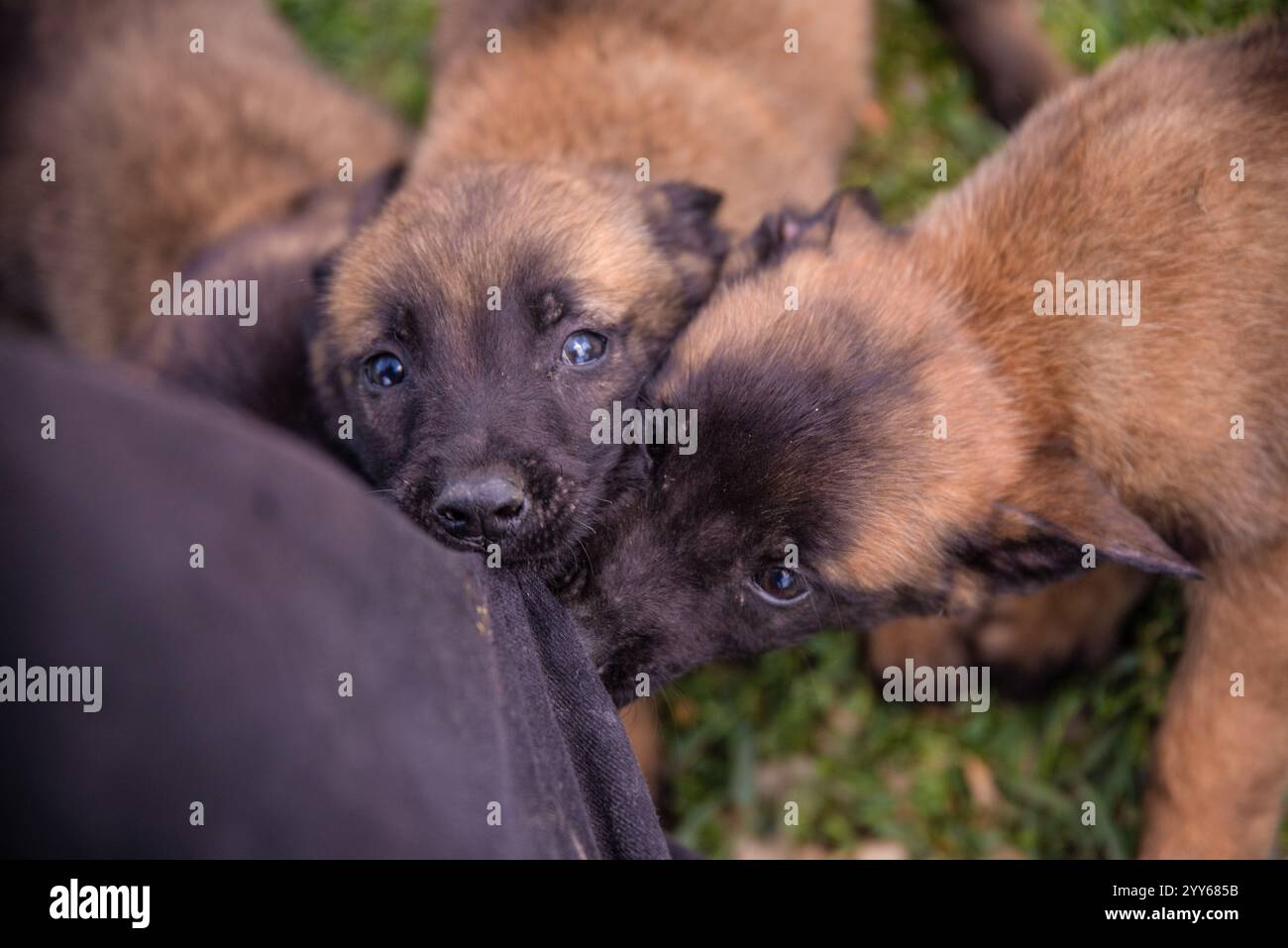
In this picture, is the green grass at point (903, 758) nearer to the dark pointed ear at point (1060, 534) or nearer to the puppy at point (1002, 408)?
the puppy at point (1002, 408)

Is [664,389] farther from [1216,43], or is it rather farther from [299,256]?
[1216,43]

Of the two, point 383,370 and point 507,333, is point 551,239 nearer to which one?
point 507,333

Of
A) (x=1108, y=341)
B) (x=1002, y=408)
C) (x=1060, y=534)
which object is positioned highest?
(x=1108, y=341)

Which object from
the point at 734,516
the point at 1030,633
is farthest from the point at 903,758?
the point at 734,516

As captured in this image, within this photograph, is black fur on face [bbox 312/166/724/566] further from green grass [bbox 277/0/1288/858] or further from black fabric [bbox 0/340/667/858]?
green grass [bbox 277/0/1288/858]

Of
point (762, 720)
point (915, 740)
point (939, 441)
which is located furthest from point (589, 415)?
point (915, 740)

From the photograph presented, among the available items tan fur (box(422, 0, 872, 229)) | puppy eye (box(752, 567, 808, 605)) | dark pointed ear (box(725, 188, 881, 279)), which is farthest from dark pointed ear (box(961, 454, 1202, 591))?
tan fur (box(422, 0, 872, 229))

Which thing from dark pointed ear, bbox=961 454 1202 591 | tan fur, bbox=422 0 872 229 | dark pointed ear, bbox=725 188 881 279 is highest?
tan fur, bbox=422 0 872 229
